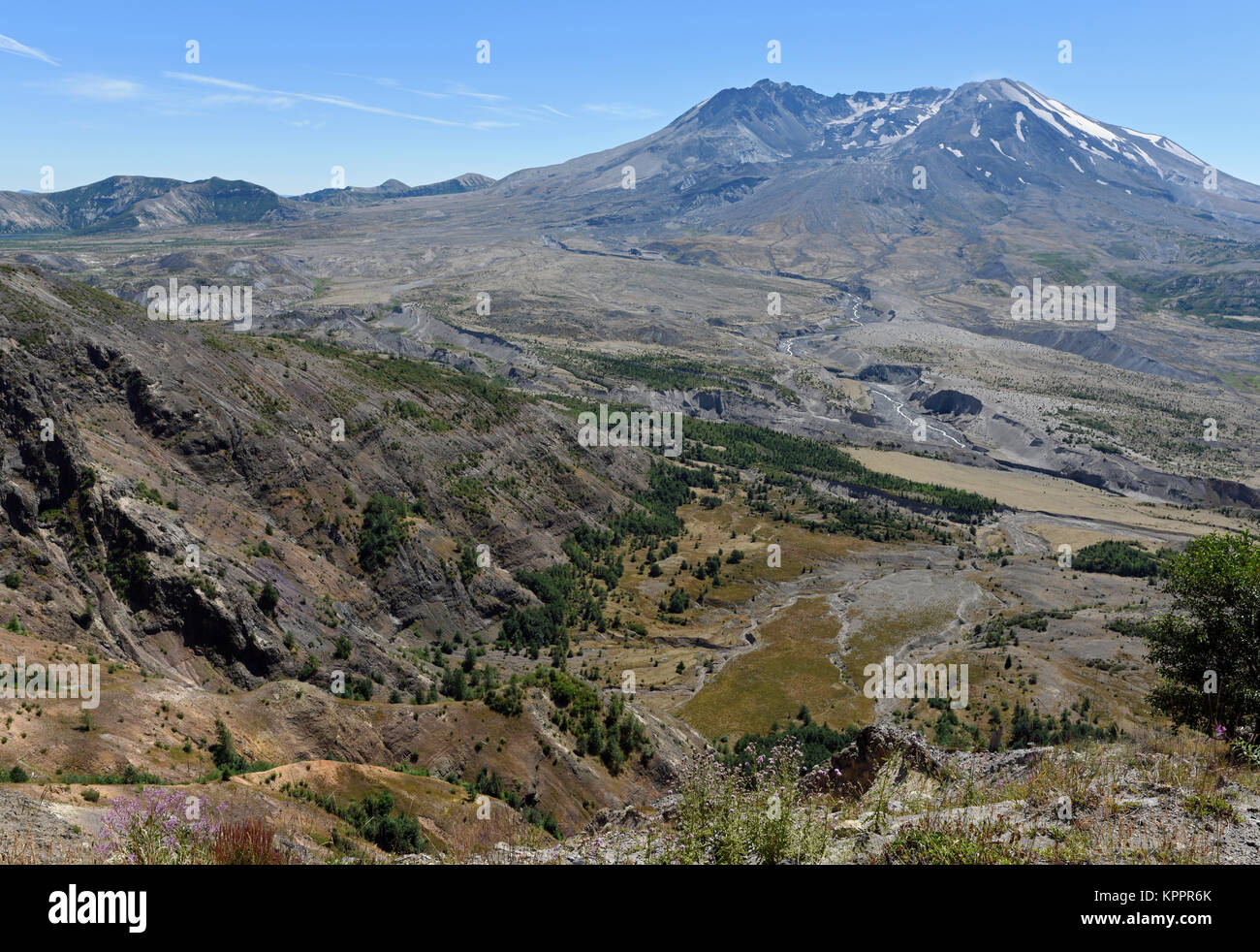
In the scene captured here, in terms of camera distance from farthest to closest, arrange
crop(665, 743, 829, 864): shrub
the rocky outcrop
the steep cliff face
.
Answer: the steep cliff face → the rocky outcrop → crop(665, 743, 829, 864): shrub

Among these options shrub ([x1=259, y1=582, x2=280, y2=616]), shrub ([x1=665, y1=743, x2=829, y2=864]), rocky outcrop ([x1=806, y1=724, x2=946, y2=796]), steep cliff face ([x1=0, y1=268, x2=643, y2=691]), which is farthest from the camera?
shrub ([x1=259, y1=582, x2=280, y2=616])

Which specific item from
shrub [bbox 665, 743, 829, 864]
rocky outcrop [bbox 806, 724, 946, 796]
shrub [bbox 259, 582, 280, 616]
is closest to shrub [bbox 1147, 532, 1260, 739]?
rocky outcrop [bbox 806, 724, 946, 796]

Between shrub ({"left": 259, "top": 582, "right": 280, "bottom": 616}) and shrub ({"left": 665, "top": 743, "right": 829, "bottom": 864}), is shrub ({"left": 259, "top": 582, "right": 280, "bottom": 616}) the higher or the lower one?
the lower one

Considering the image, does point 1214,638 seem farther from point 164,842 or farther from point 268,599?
point 268,599

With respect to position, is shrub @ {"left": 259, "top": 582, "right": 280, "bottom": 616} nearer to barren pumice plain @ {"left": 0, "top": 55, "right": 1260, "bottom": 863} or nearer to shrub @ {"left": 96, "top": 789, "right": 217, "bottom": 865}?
barren pumice plain @ {"left": 0, "top": 55, "right": 1260, "bottom": 863}

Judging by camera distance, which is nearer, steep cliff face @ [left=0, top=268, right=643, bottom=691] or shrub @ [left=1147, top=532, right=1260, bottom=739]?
shrub @ [left=1147, top=532, right=1260, bottom=739]

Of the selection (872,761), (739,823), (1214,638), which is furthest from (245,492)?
(1214,638)

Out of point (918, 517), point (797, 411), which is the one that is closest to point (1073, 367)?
point (797, 411)

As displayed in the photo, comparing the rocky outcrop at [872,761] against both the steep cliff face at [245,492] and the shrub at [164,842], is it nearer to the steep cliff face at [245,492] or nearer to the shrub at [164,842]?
the shrub at [164,842]

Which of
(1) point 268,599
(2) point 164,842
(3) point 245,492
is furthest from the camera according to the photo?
(3) point 245,492

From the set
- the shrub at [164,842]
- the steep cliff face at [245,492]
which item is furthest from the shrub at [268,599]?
the shrub at [164,842]
